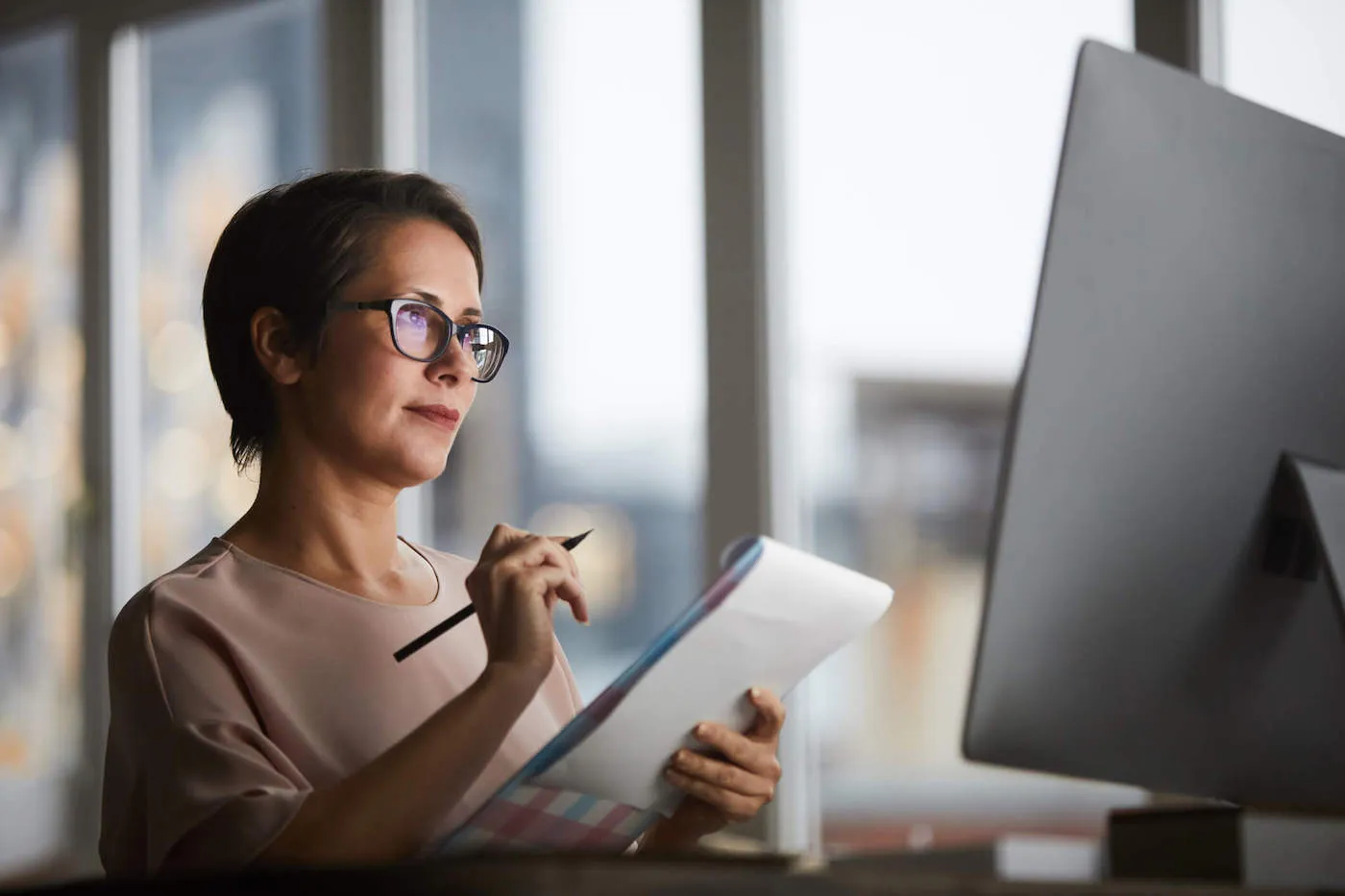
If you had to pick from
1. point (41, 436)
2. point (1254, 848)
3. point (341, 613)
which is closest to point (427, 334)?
point (341, 613)

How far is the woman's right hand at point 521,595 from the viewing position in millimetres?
949

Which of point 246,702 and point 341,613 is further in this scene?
point 341,613

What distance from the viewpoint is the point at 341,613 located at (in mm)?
1123

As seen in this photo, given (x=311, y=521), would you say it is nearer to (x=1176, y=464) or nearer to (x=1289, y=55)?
(x=1176, y=464)

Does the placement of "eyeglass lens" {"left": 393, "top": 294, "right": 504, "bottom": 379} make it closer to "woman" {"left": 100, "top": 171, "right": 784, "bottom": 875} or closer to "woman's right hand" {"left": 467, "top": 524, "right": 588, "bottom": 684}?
"woman" {"left": 100, "top": 171, "right": 784, "bottom": 875}

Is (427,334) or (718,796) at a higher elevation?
(427,334)

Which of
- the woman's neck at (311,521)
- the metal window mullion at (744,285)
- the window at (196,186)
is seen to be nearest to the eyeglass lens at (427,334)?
the woman's neck at (311,521)

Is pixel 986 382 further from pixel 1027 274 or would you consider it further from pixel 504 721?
pixel 504 721

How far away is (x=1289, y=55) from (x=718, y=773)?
1.96 m

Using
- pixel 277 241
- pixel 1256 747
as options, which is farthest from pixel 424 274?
pixel 1256 747

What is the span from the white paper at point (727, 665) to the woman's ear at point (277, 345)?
1.56 feet

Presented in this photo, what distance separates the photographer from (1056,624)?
809mm

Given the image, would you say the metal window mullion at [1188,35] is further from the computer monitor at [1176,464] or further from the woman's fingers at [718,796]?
the woman's fingers at [718,796]

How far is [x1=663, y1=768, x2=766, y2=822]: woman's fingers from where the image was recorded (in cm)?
94
